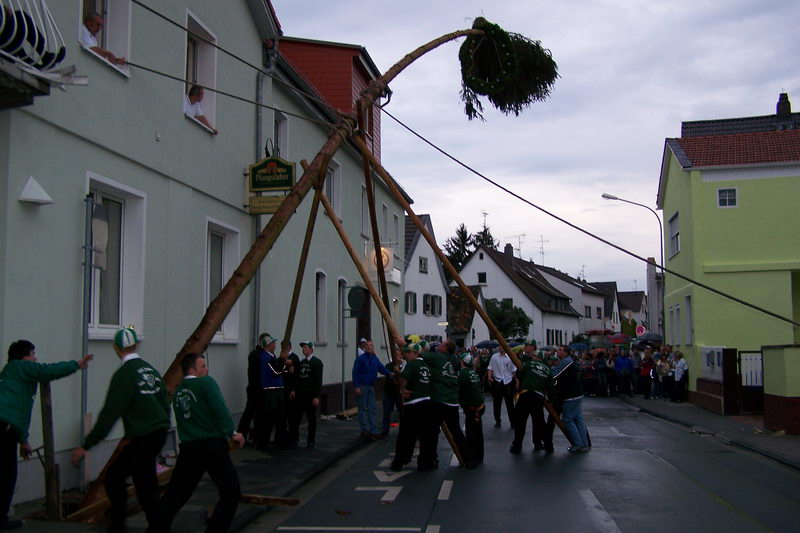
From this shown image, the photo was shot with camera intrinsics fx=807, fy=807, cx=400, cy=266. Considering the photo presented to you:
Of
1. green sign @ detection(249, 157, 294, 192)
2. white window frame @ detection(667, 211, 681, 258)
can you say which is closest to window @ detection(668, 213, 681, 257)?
white window frame @ detection(667, 211, 681, 258)

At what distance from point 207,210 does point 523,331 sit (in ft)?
159

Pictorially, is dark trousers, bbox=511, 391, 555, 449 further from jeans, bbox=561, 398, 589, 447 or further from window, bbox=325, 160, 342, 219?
window, bbox=325, 160, 342, 219

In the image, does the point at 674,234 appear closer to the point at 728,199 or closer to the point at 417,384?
the point at 728,199

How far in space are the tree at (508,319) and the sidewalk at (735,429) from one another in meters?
31.9

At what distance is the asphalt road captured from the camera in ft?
26.2

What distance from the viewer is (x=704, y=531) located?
761 centimetres

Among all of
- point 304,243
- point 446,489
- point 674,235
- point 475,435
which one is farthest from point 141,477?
point 674,235

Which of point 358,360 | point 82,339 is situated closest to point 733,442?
point 358,360

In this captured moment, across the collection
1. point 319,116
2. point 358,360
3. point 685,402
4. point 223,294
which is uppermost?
point 319,116

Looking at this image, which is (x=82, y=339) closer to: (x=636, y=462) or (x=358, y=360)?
(x=358, y=360)

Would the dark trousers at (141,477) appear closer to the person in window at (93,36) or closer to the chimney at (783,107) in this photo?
the person in window at (93,36)

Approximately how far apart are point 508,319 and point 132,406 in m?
52.3

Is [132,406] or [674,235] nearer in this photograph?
[132,406]

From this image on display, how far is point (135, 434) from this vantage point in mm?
6676
